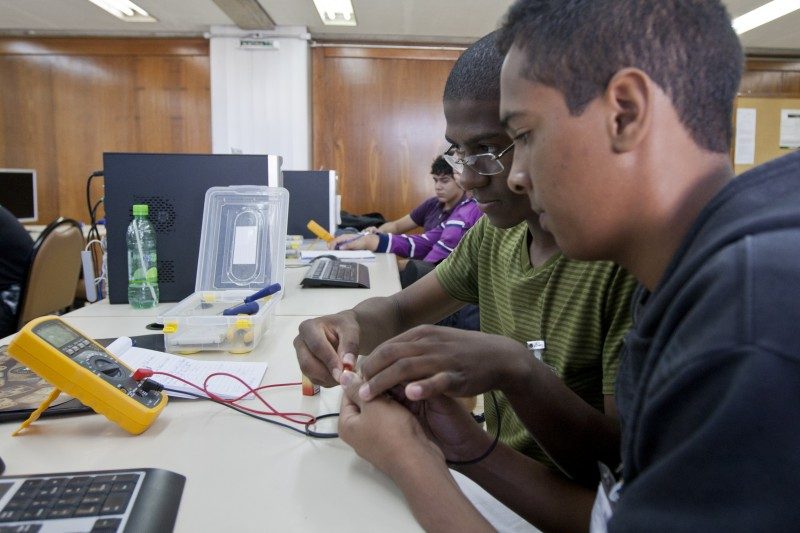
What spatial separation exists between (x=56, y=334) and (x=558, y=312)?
0.74 meters

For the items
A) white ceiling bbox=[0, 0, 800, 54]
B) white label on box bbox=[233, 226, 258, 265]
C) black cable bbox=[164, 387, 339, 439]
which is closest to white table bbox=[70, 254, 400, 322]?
white label on box bbox=[233, 226, 258, 265]

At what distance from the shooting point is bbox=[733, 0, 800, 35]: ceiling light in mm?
3998

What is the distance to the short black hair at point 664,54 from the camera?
0.50m

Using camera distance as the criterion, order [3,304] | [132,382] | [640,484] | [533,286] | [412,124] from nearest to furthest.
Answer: [640,484] < [132,382] < [533,286] < [3,304] < [412,124]

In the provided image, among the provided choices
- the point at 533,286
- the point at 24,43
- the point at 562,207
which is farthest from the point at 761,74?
the point at 24,43

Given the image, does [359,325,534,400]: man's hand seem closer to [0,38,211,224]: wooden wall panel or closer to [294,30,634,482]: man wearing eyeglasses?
[294,30,634,482]: man wearing eyeglasses

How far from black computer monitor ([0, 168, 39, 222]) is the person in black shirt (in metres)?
2.34

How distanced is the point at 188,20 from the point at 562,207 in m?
4.91

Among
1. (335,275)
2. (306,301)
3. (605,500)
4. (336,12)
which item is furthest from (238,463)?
(336,12)

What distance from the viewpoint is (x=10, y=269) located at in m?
2.29

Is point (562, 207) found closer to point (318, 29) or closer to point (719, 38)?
point (719, 38)

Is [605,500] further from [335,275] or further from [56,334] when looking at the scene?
[335,275]

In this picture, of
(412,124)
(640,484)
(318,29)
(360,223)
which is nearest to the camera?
(640,484)

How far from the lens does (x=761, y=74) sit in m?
5.29
